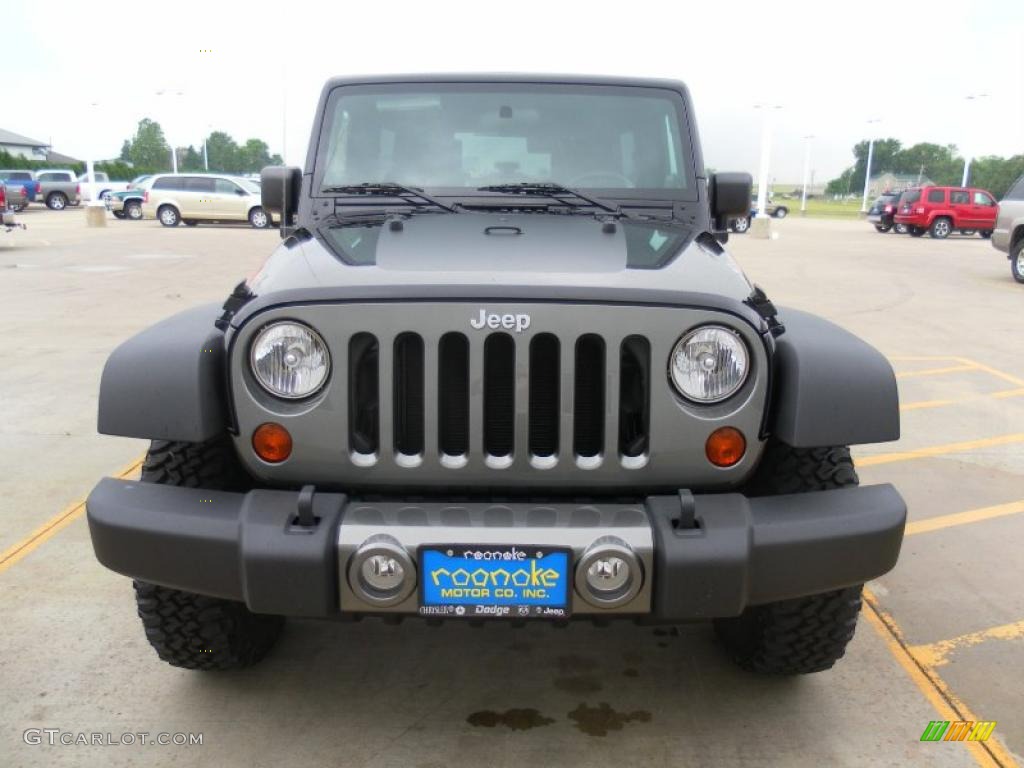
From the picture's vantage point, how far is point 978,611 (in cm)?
325

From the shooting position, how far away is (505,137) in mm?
3467

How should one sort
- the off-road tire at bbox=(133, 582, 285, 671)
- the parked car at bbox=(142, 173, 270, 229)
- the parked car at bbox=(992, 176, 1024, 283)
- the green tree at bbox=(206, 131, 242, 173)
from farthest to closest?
the green tree at bbox=(206, 131, 242, 173), the parked car at bbox=(142, 173, 270, 229), the parked car at bbox=(992, 176, 1024, 283), the off-road tire at bbox=(133, 582, 285, 671)

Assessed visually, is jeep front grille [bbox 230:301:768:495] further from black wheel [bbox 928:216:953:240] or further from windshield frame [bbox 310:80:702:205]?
black wheel [bbox 928:216:953:240]

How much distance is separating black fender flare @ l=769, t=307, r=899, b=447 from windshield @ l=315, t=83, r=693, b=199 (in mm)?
1294

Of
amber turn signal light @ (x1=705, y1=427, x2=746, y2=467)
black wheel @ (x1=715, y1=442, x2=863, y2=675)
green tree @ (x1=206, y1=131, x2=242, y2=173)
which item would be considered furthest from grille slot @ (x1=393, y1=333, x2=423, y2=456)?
green tree @ (x1=206, y1=131, x2=242, y2=173)

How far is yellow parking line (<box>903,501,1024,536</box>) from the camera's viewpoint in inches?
158

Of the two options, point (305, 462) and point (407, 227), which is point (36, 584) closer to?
point (305, 462)

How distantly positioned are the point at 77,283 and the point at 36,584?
9712 millimetres

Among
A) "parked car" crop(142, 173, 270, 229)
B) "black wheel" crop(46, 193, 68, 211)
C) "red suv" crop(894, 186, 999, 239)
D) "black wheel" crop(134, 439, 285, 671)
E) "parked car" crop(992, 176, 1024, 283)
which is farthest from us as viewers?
"black wheel" crop(46, 193, 68, 211)

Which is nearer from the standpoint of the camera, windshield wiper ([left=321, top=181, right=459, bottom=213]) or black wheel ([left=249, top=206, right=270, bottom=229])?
windshield wiper ([left=321, top=181, right=459, bottom=213])

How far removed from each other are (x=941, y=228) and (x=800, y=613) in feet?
89.7

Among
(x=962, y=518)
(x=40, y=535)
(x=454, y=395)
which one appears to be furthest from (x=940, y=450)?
(x=40, y=535)

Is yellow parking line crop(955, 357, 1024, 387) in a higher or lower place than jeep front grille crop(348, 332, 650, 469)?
lower

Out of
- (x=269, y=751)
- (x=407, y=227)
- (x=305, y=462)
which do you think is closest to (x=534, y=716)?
(x=269, y=751)
